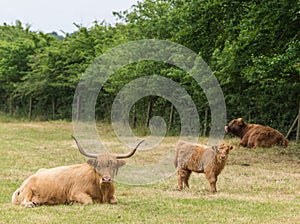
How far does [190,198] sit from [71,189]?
1.97 m

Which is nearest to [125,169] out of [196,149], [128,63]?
[196,149]

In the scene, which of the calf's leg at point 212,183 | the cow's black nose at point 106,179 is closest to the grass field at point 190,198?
the calf's leg at point 212,183

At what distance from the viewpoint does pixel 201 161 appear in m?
9.56

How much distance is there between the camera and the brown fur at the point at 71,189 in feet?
25.9

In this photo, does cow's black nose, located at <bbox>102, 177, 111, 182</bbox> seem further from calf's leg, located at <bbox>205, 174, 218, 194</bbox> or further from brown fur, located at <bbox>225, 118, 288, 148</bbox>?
brown fur, located at <bbox>225, 118, 288, 148</bbox>

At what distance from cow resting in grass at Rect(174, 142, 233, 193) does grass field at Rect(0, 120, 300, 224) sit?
0.88ft

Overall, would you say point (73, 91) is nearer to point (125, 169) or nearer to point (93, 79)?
point (93, 79)

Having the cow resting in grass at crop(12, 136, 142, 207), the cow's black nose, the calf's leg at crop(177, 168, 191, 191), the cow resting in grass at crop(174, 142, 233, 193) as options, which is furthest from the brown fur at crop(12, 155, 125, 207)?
the cow resting in grass at crop(174, 142, 233, 193)

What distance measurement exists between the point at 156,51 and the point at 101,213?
15255 millimetres

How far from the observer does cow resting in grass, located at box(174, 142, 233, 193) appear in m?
9.36

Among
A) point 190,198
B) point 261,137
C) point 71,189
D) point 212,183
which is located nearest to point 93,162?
point 71,189

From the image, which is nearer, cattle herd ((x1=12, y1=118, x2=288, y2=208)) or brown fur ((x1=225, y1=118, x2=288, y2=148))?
cattle herd ((x1=12, y1=118, x2=288, y2=208))

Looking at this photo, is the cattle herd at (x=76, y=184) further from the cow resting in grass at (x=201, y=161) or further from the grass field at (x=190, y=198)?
the cow resting in grass at (x=201, y=161)

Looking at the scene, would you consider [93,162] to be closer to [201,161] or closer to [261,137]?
[201,161]
